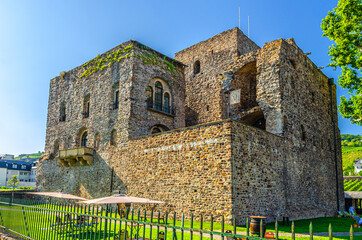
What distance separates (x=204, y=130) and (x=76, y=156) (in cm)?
1252

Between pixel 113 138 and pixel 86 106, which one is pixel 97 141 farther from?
pixel 86 106

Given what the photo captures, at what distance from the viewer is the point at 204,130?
591 inches

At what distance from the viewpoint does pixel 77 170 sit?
938 inches

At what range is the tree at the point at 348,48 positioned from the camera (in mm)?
16250

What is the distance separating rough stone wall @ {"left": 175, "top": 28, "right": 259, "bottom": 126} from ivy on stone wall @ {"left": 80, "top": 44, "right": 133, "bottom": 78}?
6951mm

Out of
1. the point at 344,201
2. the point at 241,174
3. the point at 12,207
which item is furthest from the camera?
the point at 344,201

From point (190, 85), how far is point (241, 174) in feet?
46.8

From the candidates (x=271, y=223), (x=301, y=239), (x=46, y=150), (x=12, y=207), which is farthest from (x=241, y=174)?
(x=46, y=150)

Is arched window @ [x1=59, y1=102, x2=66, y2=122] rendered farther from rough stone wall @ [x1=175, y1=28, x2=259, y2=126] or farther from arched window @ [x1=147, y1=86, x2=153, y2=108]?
rough stone wall @ [x1=175, y1=28, x2=259, y2=126]

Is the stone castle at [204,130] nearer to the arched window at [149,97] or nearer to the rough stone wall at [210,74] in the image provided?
the rough stone wall at [210,74]

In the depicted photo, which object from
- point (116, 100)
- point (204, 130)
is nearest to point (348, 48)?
point (204, 130)

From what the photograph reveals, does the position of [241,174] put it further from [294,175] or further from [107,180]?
[107,180]

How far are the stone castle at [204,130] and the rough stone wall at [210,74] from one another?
100mm

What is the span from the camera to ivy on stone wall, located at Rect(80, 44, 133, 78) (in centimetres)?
2244
